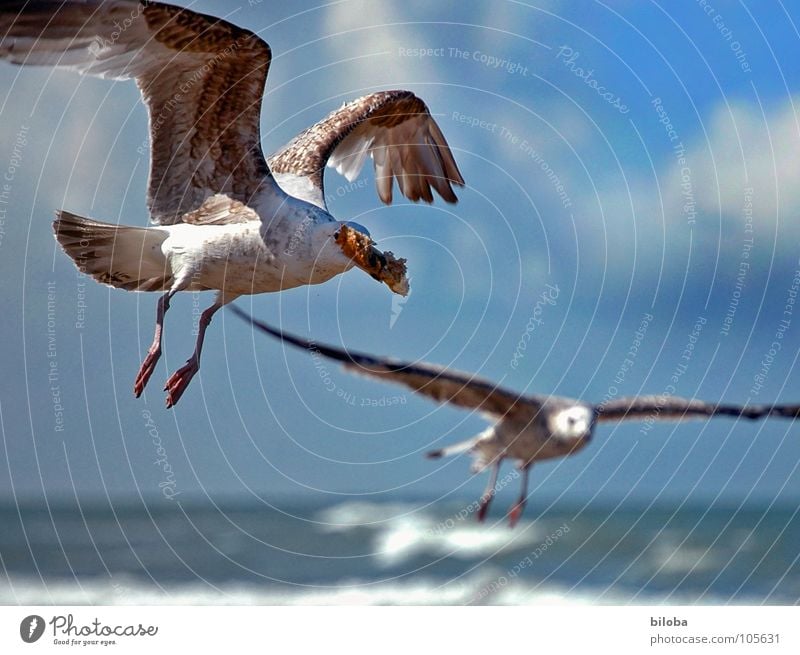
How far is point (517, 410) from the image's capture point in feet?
40.4

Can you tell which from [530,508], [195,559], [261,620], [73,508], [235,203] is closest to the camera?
[235,203]

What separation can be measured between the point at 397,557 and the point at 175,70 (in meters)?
20.6

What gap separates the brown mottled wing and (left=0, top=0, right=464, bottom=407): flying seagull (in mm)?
12

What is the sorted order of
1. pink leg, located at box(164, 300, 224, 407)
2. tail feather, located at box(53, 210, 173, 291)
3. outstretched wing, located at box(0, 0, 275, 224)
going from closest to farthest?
outstretched wing, located at box(0, 0, 275, 224) → pink leg, located at box(164, 300, 224, 407) → tail feather, located at box(53, 210, 173, 291)

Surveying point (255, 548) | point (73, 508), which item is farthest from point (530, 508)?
point (73, 508)

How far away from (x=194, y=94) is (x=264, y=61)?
0.66 meters

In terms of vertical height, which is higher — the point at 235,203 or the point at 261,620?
the point at 235,203

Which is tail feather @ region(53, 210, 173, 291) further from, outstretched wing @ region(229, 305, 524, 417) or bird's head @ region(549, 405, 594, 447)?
bird's head @ region(549, 405, 594, 447)

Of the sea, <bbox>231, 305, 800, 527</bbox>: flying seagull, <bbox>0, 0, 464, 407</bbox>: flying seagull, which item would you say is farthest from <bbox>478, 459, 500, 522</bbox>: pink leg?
the sea

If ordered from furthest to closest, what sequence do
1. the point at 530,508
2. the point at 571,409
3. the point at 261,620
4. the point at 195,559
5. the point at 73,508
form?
the point at 73,508 → the point at 530,508 → the point at 195,559 → the point at 571,409 → the point at 261,620

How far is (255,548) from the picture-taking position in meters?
30.9

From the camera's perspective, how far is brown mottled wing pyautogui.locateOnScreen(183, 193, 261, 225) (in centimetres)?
1085

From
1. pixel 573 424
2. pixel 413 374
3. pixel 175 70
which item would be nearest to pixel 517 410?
pixel 573 424

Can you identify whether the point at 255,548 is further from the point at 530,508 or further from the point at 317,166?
the point at 317,166
